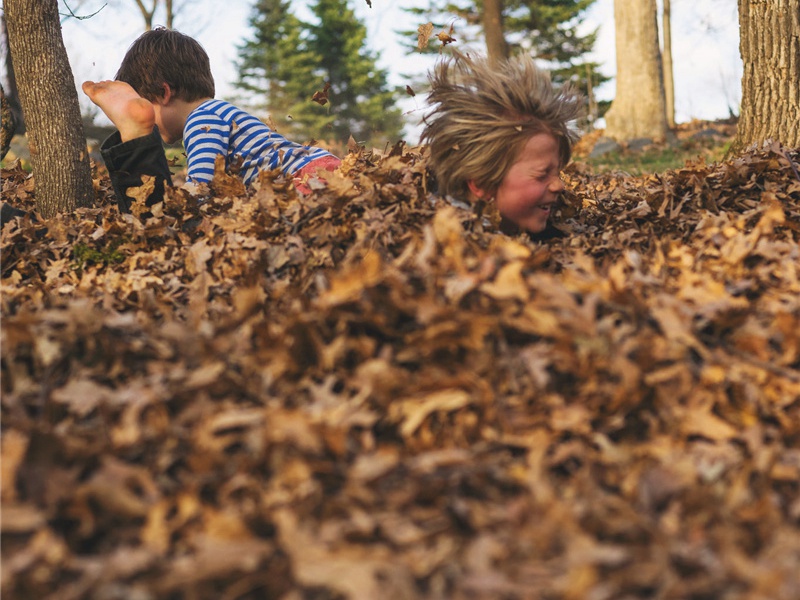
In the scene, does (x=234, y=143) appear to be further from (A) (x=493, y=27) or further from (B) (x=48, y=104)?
(A) (x=493, y=27)

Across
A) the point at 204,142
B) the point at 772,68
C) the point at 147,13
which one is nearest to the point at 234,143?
the point at 204,142

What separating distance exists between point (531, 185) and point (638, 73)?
12946mm

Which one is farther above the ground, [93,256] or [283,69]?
[283,69]

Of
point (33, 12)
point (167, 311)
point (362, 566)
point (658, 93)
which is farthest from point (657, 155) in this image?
point (362, 566)

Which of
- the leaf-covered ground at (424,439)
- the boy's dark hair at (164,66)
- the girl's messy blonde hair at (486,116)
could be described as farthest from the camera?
the boy's dark hair at (164,66)

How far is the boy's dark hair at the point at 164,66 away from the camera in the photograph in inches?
190

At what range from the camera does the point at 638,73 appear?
1495 centimetres

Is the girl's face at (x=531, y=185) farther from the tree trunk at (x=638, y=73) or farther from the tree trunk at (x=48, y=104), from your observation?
the tree trunk at (x=638, y=73)

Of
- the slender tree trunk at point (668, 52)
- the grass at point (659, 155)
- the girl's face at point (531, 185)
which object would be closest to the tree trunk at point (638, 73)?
the grass at point (659, 155)

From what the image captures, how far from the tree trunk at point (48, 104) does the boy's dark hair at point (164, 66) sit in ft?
1.71

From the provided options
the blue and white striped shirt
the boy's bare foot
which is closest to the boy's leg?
the boy's bare foot

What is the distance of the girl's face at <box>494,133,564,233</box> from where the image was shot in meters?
3.56

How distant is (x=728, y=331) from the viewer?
7.22 ft

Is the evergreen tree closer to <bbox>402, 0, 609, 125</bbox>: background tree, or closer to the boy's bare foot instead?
<bbox>402, 0, 609, 125</bbox>: background tree
